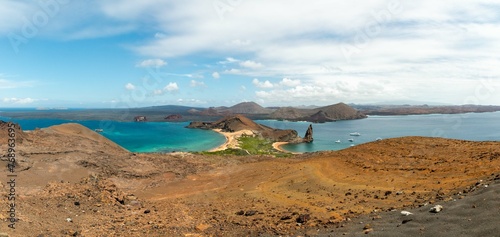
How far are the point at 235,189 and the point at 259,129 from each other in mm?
86057

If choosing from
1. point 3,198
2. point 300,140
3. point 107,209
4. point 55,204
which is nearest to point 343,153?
point 107,209

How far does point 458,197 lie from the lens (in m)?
11.5

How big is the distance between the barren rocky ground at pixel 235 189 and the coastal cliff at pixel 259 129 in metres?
67.0

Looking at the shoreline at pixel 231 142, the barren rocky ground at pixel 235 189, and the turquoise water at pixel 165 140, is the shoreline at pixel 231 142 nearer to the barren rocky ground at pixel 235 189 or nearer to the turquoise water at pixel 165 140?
the turquoise water at pixel 165 140

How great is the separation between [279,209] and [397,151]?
12985 mm

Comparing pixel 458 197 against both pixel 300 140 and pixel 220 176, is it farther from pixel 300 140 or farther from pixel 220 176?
pixel 300 140

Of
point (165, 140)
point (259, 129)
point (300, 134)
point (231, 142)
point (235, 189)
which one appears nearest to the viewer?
point (235, 189)

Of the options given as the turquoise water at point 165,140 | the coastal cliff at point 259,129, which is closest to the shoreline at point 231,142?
the turquoise water at point 165,140

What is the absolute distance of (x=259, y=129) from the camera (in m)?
105

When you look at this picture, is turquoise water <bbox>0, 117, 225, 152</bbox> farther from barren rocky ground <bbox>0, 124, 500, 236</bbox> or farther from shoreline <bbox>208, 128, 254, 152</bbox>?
barren rocky ground <bbox>0, 124, 500, 236</bbox>

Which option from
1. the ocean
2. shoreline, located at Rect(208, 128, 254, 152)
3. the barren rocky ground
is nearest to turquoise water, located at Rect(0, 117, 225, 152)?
the ocean

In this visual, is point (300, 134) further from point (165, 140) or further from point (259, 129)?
point (165, 140)

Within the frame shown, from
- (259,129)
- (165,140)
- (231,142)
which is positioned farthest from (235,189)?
(259,129)

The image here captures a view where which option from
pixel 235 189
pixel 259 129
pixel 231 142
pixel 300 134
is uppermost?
pixel 235 189
